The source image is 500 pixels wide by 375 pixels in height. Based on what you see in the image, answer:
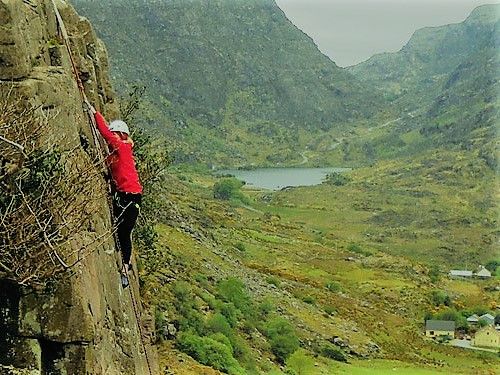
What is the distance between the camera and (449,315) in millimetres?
78750

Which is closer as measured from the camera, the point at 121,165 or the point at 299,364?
the point at 121,165

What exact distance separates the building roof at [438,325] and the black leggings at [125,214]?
67611mm

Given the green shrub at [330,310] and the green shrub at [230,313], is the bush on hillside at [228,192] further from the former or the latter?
the green shrub at [230,313]

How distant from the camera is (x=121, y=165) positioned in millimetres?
10242

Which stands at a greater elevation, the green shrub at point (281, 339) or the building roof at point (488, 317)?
the green shrub at point (281, 339)

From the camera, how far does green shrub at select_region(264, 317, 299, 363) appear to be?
43.6m

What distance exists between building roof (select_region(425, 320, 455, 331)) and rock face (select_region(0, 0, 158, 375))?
6754 centimetres

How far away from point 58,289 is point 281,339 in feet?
123

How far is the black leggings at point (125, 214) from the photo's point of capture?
10.3 meters

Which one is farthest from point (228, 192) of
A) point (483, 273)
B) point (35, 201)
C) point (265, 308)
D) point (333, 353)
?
point (35, 201)

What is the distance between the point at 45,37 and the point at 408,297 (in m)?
80.2

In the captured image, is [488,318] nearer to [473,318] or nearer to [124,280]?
[473,318]

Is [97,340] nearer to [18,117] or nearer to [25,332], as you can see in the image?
[25,332]

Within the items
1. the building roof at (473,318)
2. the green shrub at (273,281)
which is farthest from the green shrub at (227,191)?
the green shrub at (273,281)
